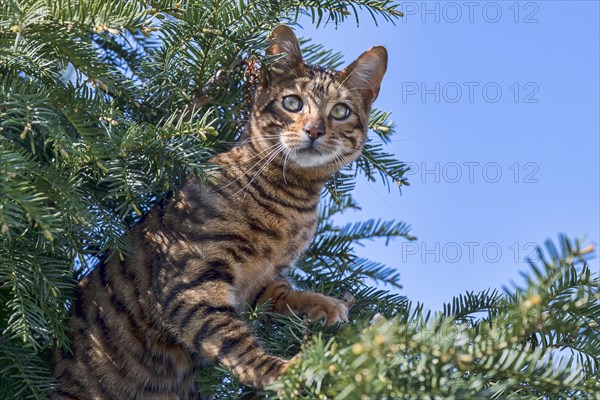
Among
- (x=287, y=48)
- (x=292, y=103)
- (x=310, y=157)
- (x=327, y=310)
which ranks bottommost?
(x=327, y=310)

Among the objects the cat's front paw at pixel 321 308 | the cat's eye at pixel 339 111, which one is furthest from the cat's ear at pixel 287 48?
the cat's front paw at pixel 321 308

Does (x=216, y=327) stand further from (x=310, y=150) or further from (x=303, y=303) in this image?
(x=310, y=150)

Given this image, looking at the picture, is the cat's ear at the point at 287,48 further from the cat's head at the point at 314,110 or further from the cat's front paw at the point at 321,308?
the cat's front paw at the point at 321,308

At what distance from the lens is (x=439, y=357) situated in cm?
104

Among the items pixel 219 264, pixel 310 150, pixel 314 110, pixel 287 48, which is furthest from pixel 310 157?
pixel 219 264

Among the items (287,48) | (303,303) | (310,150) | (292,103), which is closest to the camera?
(303,303)

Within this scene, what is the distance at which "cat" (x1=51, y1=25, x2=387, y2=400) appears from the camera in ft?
6.22

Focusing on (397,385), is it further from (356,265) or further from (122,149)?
(356,265)

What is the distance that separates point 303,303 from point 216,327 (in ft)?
0.78

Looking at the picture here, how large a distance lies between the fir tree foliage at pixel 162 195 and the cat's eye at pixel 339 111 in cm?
32

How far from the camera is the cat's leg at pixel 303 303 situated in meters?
1.78

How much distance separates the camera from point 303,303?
194cm

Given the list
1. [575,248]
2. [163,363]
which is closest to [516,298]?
[575,248]

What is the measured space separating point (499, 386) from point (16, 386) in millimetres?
1017
